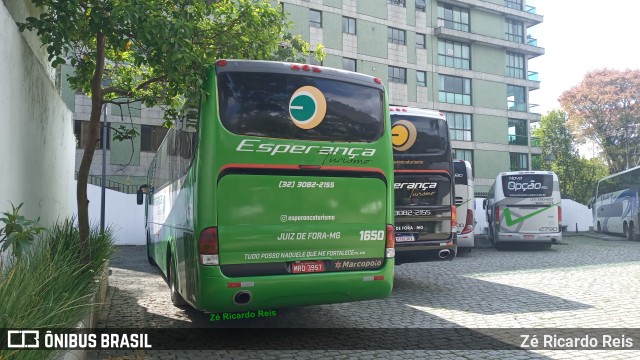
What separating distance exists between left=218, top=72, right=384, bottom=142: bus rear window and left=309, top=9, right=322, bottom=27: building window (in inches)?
A: 1090

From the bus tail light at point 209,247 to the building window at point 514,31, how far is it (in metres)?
41.8

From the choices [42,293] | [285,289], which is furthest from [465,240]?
[42,293]

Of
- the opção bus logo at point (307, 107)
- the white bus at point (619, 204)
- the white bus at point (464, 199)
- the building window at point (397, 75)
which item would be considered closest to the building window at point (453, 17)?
the building window at point (397, 75)

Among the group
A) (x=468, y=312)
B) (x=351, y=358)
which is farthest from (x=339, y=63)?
(x=351, y=358)

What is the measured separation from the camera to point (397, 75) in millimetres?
37438

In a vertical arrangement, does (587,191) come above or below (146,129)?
below

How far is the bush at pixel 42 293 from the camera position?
Result: 155 inches

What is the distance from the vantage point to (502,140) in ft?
135

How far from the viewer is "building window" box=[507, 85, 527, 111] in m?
42.3

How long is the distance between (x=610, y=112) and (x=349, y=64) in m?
23.9

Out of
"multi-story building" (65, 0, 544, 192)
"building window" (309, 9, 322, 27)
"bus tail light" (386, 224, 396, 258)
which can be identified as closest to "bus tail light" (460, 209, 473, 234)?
"bus tail light" (386, 224, 396, 258)

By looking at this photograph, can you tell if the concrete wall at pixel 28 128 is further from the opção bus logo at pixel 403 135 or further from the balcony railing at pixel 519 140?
the balcony railing at pixel 519 140

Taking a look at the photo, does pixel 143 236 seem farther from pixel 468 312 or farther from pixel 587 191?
pixel 587 191

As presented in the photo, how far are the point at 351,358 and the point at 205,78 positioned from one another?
12.8 ft
